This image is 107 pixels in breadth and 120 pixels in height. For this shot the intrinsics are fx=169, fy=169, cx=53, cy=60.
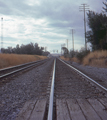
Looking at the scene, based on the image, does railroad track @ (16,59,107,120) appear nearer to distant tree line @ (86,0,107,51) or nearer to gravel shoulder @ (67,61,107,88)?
gravel shoulder @ (67,61,107,88)

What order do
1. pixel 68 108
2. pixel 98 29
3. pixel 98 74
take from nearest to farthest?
pixel 68 108
pixel 98 74
pixel 98 29

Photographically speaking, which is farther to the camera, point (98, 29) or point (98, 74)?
point (98, 29)

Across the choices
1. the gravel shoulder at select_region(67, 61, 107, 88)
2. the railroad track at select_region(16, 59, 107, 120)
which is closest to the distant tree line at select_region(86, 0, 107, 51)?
the gravel shoulder at select_region(67, 61, 107, 88)

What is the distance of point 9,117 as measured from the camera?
4004 millimetres

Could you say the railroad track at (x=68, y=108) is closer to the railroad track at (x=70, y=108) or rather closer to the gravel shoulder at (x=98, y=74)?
the railroad track at (x=70, y=108)

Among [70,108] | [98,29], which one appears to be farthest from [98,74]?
[98,29]

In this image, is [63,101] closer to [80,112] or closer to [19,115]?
[80,112]

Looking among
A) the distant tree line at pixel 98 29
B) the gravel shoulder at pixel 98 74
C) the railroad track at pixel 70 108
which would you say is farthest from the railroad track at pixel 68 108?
the distant tree line at pixel 98 29

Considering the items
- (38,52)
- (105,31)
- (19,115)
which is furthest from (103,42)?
(38,52)

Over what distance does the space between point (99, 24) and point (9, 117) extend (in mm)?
27675

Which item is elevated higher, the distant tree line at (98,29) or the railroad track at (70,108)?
the distant tree line at (98,29)

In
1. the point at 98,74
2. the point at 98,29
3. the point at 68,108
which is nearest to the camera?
the point at 68,108

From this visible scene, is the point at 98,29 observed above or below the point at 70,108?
above

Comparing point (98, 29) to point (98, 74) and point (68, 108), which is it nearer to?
point (98, 74)
